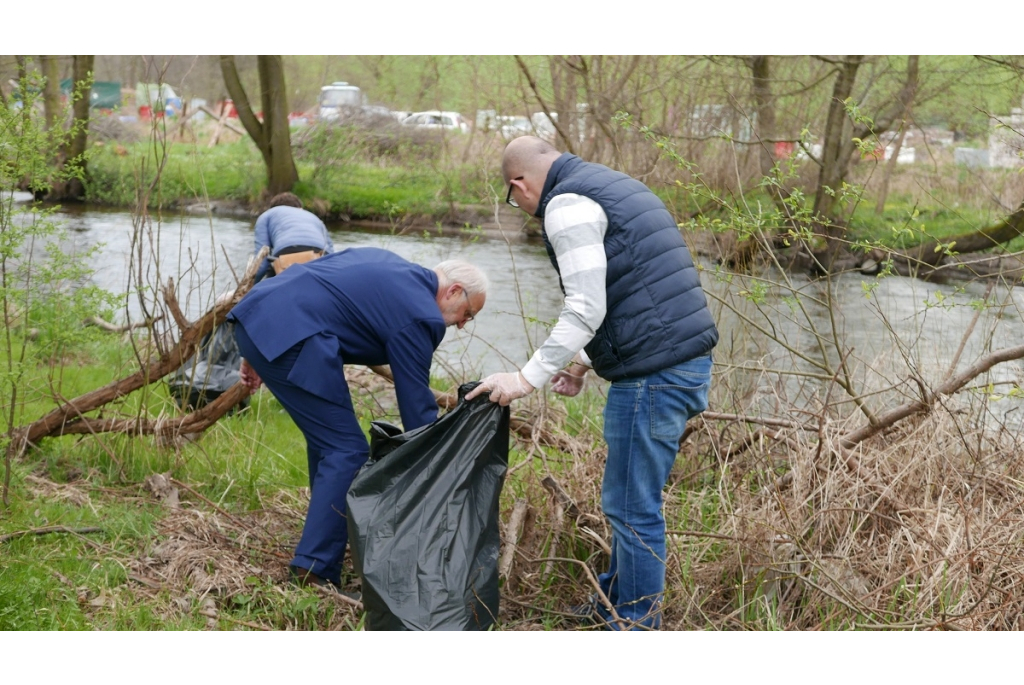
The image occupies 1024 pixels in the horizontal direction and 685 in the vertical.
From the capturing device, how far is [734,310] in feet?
13.9

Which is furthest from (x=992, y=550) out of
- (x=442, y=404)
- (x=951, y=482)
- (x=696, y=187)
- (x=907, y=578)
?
(x=442, y=404)

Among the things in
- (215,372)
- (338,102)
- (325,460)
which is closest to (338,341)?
(325,460)

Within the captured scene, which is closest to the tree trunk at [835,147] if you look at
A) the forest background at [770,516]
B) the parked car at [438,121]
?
the forest background at [770,516]

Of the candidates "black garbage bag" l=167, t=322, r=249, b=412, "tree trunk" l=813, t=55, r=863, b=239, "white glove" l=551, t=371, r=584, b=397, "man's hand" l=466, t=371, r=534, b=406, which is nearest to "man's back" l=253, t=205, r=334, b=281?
"black garbage bag" l=167, t=322, r=249, b=412

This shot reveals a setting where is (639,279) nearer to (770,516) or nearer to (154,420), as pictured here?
(770,516)

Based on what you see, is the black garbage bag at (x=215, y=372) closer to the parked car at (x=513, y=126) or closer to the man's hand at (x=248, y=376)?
the man's hand at (x=248, y=376)

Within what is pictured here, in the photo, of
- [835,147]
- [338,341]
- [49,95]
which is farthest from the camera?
[835,147]

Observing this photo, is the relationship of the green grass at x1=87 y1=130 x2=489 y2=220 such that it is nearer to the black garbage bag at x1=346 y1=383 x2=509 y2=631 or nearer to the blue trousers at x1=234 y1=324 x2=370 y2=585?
the blue trousers at x1=234 y1=324 x2=370 y2=585

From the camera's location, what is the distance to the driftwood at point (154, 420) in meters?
4.18

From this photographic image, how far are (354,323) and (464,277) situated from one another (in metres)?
0.42

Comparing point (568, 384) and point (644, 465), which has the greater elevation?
point (568, 384)

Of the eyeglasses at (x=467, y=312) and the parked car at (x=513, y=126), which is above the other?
the parked car at (x=513, y=126)

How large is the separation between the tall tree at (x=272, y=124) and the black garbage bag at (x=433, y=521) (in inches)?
513

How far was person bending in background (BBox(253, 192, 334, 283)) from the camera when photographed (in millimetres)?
5441
